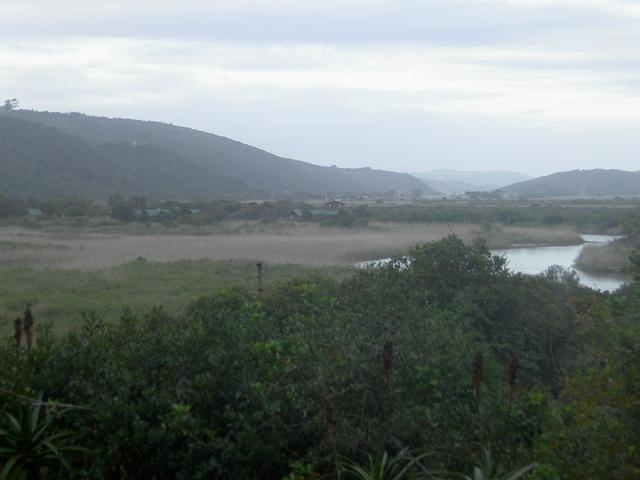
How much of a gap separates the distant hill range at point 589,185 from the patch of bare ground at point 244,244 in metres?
48.7

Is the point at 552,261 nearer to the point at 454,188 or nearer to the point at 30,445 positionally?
the point at 30,445

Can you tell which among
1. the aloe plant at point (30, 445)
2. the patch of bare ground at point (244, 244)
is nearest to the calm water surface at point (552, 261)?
the patch of bare ground at point (244, 244)

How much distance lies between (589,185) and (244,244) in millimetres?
64546

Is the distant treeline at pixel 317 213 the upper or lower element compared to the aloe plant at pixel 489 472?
upper

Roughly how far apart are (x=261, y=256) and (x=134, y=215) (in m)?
19.5

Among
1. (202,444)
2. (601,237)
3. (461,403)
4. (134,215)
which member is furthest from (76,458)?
(134,215)

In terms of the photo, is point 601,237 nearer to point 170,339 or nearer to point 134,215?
point 134,215

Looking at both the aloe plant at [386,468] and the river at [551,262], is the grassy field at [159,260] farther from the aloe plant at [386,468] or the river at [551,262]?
the aloe plant at [386,468]

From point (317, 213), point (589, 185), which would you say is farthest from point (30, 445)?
point (589, 185)

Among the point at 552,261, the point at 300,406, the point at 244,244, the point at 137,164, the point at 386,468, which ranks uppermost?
the point at 137,164

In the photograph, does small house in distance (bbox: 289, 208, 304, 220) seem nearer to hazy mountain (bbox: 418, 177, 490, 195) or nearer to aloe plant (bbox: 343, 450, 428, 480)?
aloe plant (bbox: 343, 450, 428, 480)

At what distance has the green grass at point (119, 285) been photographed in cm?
1575

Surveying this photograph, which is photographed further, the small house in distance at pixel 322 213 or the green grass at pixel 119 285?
the small house in distance at pixel 322 213

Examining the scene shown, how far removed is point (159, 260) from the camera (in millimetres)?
25203
